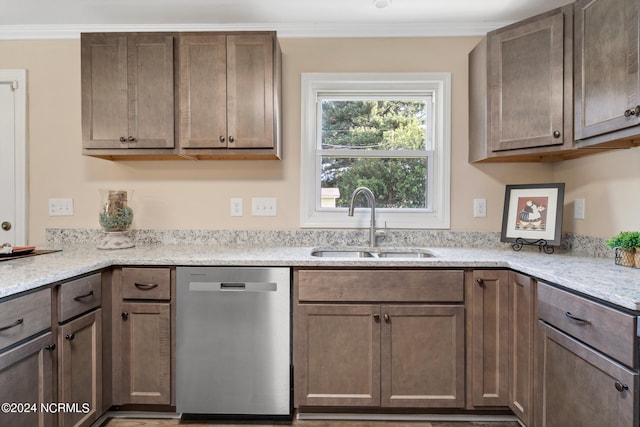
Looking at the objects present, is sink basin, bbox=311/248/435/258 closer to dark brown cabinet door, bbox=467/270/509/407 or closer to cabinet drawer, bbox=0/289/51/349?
dark brown cabinet door, bbox=467/270/509/407

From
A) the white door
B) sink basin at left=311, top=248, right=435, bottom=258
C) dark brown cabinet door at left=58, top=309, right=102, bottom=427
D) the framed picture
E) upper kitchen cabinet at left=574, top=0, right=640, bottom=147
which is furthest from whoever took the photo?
the white door

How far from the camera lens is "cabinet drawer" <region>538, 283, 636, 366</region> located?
109 cm

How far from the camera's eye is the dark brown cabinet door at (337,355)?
1778 mm

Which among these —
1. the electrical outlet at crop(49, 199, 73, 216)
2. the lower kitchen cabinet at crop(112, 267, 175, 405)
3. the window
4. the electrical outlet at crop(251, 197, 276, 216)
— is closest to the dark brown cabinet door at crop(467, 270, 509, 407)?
the window

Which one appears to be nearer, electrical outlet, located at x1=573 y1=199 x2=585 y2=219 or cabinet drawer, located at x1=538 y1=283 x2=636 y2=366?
cabinet drawer, located at x1=538 y1=283 x2=636 y2=366

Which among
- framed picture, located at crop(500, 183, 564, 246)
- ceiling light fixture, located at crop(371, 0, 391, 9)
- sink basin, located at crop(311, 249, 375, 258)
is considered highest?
ceiling light fixture, located at crop(371, 0, 391, 9)

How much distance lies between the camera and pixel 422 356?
1.78m

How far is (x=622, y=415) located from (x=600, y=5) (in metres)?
1.69

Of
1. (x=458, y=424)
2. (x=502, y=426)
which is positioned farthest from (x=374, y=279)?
(x=502, y=426)

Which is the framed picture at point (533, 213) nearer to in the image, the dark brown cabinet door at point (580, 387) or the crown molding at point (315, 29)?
the dark brown cabinet door at point (580, 387)

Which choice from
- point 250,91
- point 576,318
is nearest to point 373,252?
point 576,318

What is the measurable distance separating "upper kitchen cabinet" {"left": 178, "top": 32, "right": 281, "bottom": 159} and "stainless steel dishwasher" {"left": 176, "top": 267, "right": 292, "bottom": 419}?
0.79 metres

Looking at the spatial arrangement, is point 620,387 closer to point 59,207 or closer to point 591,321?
point 591,321

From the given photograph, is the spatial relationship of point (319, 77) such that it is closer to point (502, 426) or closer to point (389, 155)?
Result: point (389, 155)
